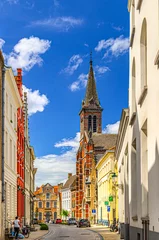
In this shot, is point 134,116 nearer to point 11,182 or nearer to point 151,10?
point 151,10

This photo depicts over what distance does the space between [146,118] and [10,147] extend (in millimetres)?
22378

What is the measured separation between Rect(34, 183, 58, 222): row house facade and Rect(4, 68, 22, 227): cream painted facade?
122178 millimetres

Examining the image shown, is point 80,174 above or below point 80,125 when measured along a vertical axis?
below

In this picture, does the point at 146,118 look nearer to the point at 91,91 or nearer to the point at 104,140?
the point at 104,140

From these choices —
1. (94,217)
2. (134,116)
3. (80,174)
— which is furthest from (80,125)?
(134,116)

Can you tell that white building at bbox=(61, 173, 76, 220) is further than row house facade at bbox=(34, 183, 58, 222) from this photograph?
No

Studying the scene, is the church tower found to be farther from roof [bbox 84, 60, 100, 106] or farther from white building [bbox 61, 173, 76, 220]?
white building [bbox 61, 173, 76, 220]

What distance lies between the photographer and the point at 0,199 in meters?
26.8

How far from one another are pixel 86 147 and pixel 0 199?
83.0 metres

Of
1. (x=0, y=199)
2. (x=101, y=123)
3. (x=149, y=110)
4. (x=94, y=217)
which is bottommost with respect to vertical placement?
(x=94, y=217)

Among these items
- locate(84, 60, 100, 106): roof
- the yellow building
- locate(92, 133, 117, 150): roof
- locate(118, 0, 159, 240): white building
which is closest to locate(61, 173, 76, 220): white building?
locate(84, 60, 100, 106): roof

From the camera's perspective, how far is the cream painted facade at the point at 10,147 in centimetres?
3045

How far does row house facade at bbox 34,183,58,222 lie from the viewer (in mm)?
156500

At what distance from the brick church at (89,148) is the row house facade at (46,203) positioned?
4017 cm
